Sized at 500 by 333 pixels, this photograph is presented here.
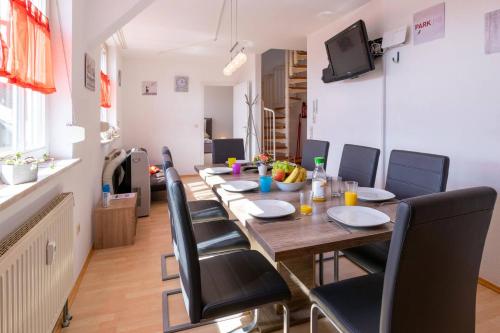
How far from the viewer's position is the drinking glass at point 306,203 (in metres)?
1.42

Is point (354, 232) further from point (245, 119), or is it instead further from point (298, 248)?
point (245, 119)

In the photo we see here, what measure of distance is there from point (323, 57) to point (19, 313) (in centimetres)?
420

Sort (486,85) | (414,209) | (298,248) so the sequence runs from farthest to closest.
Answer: (486,85)
(298,248)
(414,209)

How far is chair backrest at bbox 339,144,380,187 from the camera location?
2226mm

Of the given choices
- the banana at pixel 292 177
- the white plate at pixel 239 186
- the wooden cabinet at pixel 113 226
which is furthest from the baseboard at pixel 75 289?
the banana at pixel 292 177

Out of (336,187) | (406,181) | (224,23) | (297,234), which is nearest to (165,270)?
(336,187)

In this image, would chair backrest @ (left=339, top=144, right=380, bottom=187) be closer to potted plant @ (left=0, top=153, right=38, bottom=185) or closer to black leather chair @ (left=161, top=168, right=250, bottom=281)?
black leather chair @ (left=161, top=168, right=250, bottom=281)

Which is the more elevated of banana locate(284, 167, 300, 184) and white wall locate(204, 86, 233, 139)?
white wall locate(204, 86, 233, 139)

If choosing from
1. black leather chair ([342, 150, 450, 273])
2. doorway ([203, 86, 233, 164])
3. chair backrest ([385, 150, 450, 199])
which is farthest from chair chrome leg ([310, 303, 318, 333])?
doorway ([203, 86, 233, 164])

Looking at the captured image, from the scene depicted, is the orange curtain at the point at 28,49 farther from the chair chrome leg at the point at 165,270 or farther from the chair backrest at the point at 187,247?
the chair chrome leg at the point at 165,270

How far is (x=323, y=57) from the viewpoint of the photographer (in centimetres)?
426

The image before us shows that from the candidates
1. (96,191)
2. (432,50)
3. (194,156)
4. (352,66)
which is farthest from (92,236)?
(194,156)

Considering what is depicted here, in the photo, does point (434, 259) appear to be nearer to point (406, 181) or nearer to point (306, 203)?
point (306, 203)

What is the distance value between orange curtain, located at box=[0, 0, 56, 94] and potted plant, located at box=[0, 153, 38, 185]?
379 mm
